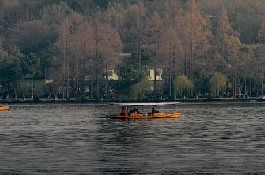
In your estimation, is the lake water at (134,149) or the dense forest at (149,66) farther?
the dense forest at (149,66)

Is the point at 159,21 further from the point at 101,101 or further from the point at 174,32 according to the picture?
the point at 101,101

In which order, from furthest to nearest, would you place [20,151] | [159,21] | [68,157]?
[159,21]
[20,151]
[68,157]

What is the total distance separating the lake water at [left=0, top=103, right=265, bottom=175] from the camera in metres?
43.1

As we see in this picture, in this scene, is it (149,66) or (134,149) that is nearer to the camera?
(134,149)

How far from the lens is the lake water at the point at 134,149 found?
43.1 m

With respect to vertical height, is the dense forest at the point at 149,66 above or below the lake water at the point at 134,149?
above

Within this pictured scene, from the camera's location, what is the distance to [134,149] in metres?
53.8

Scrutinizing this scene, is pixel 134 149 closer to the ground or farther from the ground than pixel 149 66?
closer to the ground

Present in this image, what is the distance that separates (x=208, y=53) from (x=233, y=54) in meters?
8.46

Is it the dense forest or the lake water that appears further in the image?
the dense forest

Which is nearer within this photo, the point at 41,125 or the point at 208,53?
the point at 41,125

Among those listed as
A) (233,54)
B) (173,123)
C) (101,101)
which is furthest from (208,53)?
(173,123)

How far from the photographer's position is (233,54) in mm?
182875

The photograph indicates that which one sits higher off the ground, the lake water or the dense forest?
the dense forest
